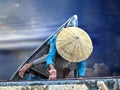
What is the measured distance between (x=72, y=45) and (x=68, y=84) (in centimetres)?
201

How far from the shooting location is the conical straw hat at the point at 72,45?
4.38 metres

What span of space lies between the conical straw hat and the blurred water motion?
4814 mm

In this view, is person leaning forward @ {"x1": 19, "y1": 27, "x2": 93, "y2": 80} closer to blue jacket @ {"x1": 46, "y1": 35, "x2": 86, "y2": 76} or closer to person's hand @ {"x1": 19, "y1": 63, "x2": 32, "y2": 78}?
blue jacket @ {"x1": 46, "y1": 35, "x2": 86, "y2": 76}

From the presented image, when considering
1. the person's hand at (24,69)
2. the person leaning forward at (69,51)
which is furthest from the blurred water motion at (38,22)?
the person leaning forward at (69,51)

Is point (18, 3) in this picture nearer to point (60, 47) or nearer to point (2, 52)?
point (2, 52)

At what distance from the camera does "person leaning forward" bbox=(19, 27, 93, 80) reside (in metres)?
4.38

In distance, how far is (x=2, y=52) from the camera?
9.66 meters

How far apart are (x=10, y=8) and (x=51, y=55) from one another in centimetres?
542

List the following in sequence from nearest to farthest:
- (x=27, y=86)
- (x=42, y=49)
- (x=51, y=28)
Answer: (x=27, y=86), (x=42, y=49), (x=51, y=28)

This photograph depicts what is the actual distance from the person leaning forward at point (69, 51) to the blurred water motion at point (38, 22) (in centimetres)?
473

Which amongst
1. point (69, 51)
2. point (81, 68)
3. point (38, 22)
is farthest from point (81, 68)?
point (38, 22)

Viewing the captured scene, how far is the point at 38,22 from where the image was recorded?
9.45 meters

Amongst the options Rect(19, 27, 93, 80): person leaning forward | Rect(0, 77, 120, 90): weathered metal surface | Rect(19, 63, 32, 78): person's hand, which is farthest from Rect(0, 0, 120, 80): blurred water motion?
Rect(0, 77, 120, 90): weathered metal surface

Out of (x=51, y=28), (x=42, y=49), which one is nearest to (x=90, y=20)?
(x=51, y=28)
